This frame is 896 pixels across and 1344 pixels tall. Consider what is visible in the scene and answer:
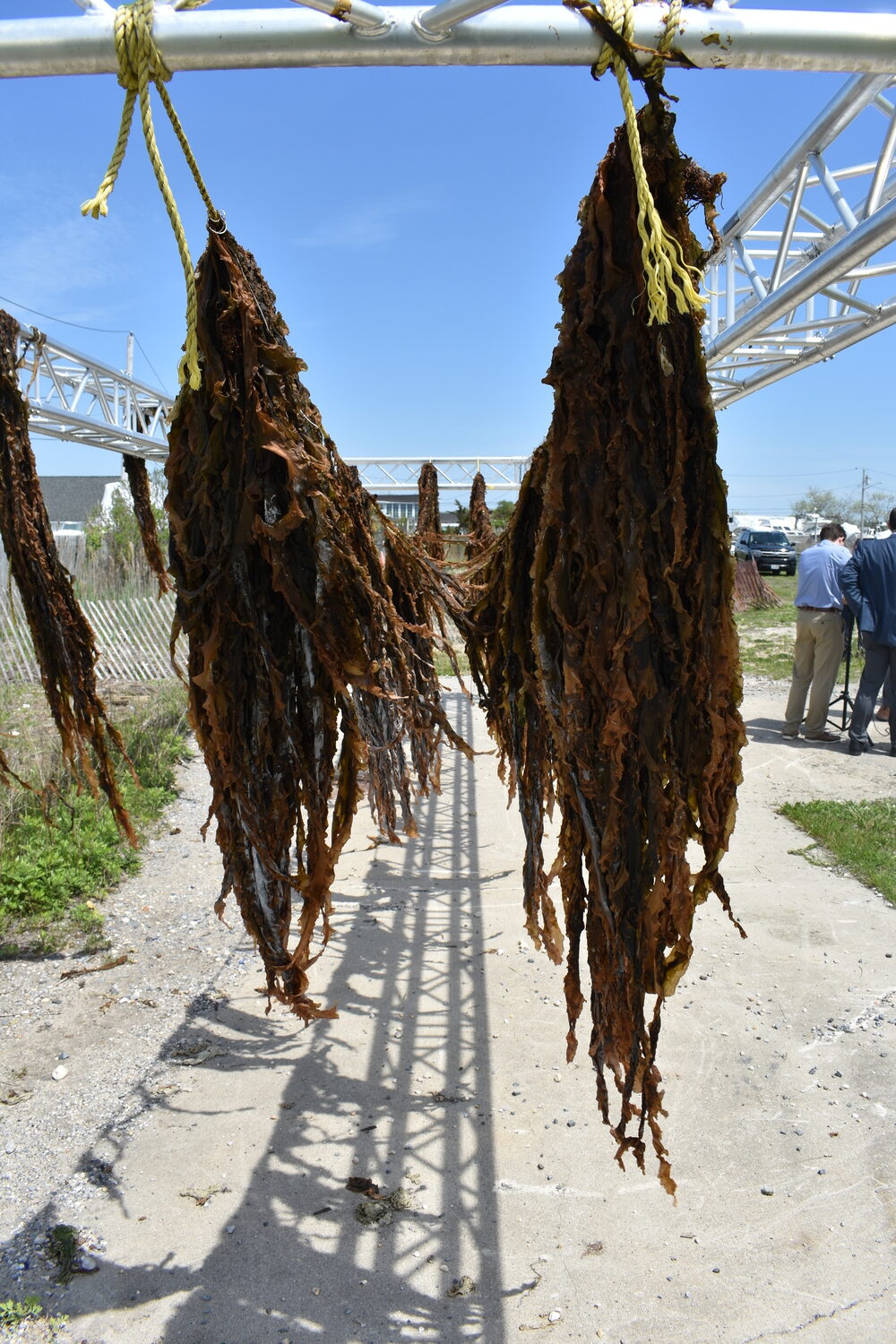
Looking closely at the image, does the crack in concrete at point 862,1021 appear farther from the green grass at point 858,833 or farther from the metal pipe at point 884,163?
the metal pipe at point 884,163

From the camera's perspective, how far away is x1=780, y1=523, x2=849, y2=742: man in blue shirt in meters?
8.29

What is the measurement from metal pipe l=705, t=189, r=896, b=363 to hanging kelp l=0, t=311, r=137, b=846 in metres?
3.58

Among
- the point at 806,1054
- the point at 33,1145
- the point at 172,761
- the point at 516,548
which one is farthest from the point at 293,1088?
the point at 172,761

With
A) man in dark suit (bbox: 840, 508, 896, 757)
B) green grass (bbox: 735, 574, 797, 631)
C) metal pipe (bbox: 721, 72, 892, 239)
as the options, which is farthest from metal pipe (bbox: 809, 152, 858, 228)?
green grass (bbox: 735, 574, 797, 631)

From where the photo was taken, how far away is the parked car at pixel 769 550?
2708 centimetres

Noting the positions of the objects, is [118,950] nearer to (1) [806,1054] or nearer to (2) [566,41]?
(1) [806,1054]

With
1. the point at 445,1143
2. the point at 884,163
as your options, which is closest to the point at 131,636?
the point at 445,1143

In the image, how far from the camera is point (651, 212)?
151cm

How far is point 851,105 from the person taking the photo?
11.3ft

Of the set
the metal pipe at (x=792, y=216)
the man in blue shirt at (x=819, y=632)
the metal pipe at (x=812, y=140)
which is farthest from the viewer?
the man in blue shirt at (x=819, y=632)

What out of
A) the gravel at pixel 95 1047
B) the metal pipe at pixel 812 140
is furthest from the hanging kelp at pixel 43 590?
the metal pipe at pixel 812 140

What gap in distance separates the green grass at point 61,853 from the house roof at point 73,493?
33.8 m

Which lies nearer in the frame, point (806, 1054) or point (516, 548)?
point (516, 548)

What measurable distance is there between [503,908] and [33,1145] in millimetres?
2786
